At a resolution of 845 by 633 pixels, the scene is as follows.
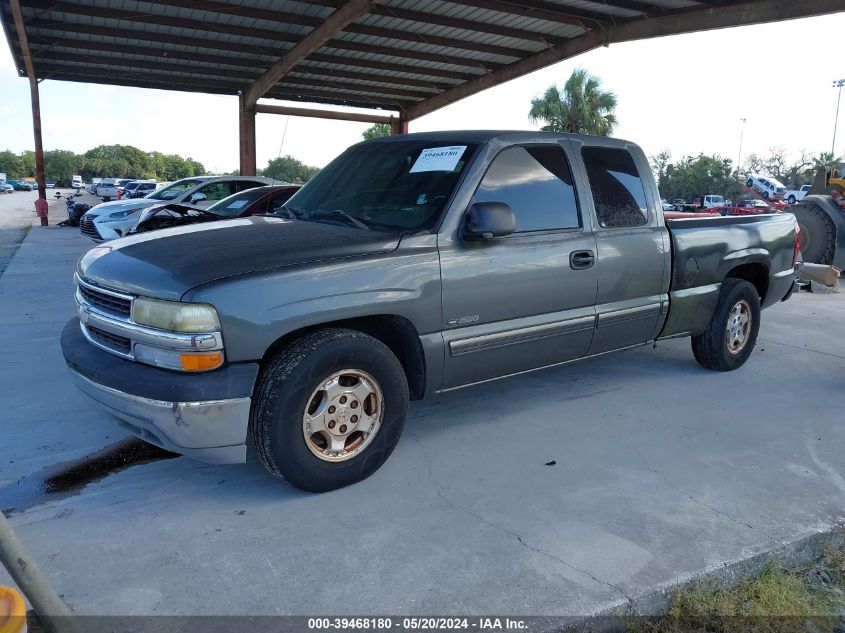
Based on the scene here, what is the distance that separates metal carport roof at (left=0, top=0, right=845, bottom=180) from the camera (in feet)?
41.0

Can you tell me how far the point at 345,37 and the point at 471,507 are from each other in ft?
46.4

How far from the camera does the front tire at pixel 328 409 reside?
9.98ft

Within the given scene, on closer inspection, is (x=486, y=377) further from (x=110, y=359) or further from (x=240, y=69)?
(x=240, y=69)

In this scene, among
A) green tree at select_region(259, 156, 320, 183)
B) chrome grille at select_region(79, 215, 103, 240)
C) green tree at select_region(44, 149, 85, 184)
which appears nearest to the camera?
chrome grille at select_region(79, 215, 103, 240)

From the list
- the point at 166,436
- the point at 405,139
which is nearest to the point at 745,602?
the point at 166,436

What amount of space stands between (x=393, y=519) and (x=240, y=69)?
17.4 metres

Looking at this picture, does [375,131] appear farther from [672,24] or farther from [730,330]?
[730,330]

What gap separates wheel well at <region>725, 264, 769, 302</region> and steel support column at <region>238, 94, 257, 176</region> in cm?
1700

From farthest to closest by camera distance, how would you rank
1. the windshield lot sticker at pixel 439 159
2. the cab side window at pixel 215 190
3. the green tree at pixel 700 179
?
the green tree at pixel 700 179, the cab side window at pixel 215 190, the windshield lot sticker at pixel 439 159

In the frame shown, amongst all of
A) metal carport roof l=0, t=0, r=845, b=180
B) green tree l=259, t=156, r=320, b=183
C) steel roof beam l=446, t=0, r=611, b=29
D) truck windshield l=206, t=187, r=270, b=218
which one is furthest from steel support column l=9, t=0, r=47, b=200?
steel roof beam l=446, t=0, r=611, b=29

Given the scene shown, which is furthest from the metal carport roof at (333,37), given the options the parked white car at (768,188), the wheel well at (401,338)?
the parked white car at (768,188)

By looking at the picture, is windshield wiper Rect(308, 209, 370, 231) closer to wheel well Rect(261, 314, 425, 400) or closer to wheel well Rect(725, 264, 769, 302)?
wheel well Rect(261, 314, 425, 400)

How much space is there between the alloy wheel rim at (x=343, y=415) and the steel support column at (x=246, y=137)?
18.1 m

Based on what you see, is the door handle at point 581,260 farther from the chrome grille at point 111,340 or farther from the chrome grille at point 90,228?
the chrome grille at point 90,228
